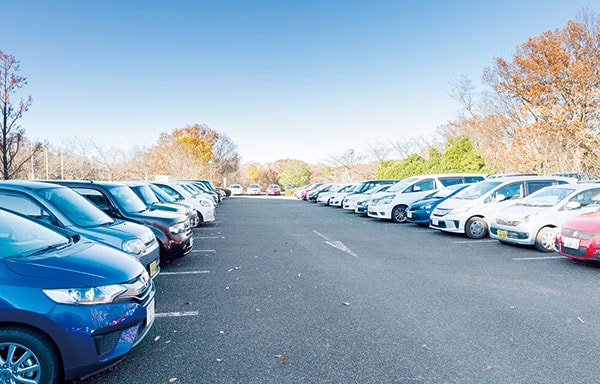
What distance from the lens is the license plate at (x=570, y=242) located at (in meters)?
6.59

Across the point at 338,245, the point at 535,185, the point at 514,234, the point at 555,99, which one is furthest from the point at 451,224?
the point at 555,99

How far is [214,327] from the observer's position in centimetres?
412

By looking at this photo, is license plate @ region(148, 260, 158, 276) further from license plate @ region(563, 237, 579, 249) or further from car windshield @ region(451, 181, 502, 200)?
car windshield @ region(451, 181, 502, 200)

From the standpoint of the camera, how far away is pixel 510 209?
29.2 ft

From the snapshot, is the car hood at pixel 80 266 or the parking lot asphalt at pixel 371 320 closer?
the car hood at pixel 80 266

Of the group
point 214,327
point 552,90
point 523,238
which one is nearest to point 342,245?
point 523,238

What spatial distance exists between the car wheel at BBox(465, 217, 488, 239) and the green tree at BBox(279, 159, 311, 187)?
53.6 m

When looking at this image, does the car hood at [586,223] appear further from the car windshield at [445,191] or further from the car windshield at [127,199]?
the car windshield at [127,199]

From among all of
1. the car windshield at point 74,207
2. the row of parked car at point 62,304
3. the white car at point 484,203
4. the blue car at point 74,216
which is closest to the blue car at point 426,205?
the white car at point 484,203

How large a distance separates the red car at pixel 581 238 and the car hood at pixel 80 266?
7126 mm

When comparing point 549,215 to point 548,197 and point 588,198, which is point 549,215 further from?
point 588,198

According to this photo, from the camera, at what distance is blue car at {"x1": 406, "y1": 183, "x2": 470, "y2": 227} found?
1248cm

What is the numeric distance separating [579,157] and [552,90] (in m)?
5.14

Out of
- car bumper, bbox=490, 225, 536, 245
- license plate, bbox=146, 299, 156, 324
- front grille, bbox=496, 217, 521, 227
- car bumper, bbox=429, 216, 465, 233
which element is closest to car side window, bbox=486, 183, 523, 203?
car bumper, bbox=429, 216, 465, 233
